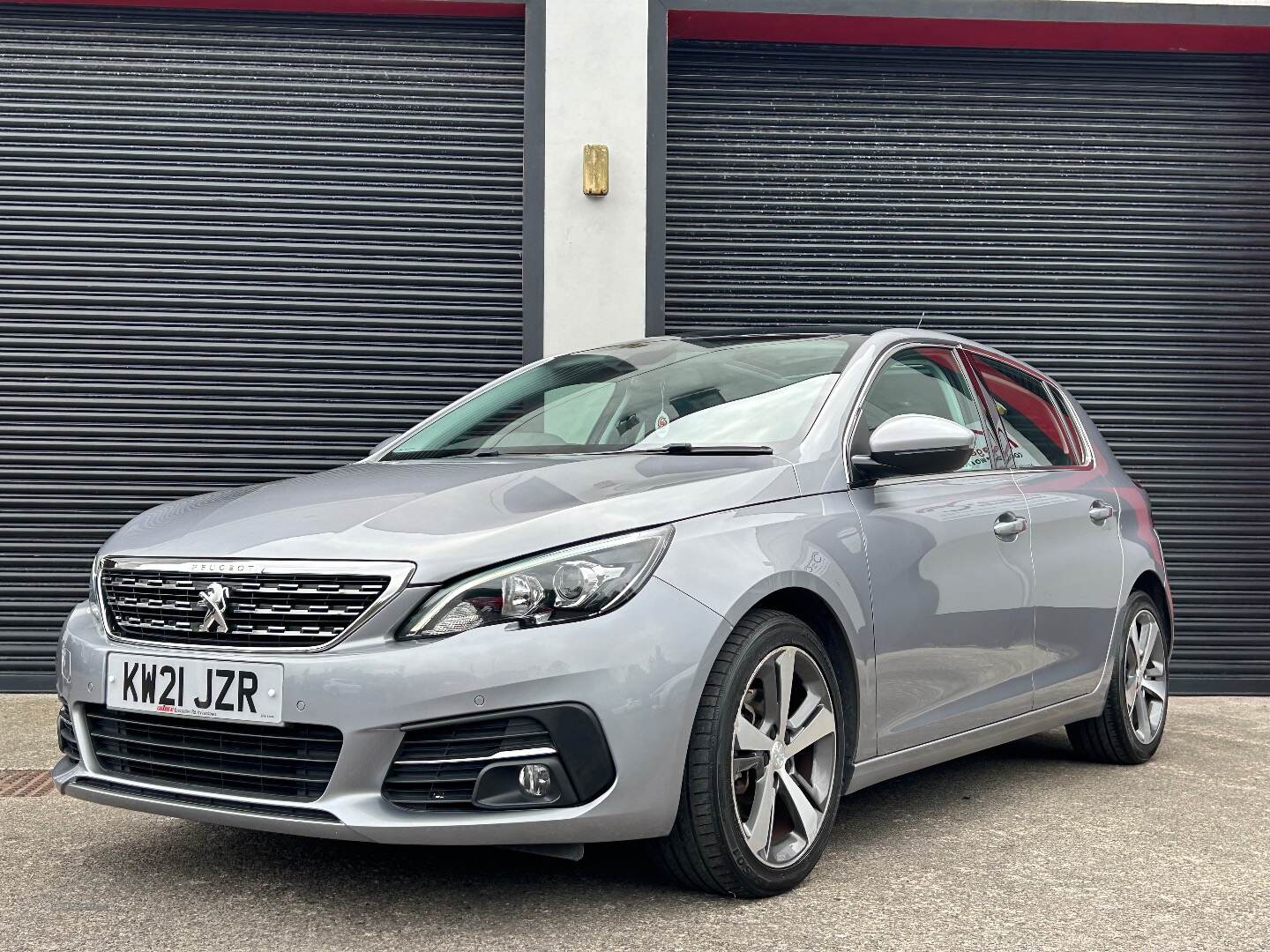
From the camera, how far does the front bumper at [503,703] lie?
2889 mm

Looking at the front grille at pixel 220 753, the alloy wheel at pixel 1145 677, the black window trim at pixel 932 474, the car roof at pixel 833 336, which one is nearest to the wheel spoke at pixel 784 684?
the black window trim at pixel 932 474

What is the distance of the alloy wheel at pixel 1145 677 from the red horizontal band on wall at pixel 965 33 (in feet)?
12.4

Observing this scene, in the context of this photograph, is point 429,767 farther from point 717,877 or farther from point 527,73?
point 527,73

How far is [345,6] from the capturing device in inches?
291

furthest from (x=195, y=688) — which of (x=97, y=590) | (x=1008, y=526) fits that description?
(x=1008, y=526)

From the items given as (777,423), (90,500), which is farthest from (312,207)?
(777,423)

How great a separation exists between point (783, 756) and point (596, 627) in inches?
28.8

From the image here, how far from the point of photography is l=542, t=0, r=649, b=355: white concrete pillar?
7.26m

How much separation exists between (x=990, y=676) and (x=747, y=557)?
1.35 metres

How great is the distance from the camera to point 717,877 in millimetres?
3215

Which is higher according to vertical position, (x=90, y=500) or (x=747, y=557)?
(x=747, y=557)

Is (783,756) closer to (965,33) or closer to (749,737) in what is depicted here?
(749,737)

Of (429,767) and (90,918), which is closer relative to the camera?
(429,767)

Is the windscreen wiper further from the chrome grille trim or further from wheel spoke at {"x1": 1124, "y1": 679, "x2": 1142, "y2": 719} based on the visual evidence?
wheel spoke at {"x1": 1124, "y1": 679, "x2": 1142, "y2": 719}
